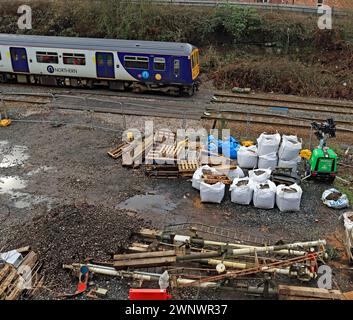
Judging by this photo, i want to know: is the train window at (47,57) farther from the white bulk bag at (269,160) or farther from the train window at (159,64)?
the white bulk bag at (269,160)

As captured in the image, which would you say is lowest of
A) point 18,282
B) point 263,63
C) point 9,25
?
point 18,282

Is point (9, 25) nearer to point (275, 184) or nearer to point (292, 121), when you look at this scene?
point (292, 121)

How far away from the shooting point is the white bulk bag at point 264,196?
11938 millimetres

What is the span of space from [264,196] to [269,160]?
2058 mm

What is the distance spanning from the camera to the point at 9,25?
2823 cm

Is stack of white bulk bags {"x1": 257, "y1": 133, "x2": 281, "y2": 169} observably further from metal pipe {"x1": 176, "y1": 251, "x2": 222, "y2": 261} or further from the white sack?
metal pipe {"x1": 176, "y1": 251, "x2": 222, "y2": 261}

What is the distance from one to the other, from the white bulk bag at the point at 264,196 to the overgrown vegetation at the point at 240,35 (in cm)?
1022

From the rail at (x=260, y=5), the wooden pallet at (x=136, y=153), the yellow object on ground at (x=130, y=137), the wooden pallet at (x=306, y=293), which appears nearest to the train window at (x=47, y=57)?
the yellow object on ground at (x=130, y=137)

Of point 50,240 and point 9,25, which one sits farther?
point 9,25

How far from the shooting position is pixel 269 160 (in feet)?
44.8

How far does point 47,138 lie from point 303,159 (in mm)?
9578

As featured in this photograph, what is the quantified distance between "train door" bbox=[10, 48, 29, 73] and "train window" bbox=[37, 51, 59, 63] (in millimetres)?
785

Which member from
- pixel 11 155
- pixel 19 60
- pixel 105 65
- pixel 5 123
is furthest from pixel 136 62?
pixel 11 155

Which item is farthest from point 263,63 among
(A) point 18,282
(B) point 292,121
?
(A) point 18,282
